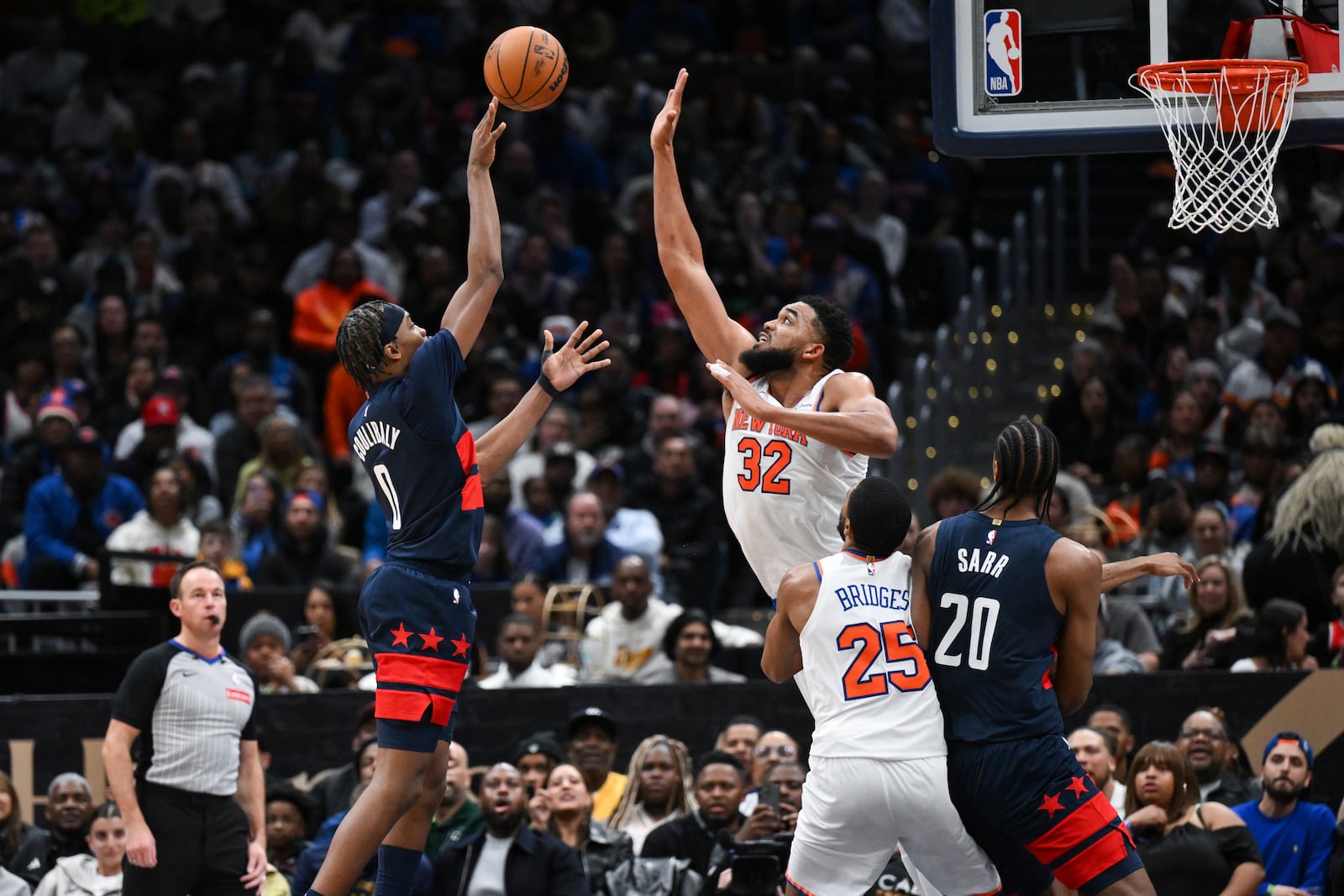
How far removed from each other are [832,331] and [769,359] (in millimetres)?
273

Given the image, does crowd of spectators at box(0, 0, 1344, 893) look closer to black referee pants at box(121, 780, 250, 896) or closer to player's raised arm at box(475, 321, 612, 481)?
black referee pants at box(121, 780, 250, 896)

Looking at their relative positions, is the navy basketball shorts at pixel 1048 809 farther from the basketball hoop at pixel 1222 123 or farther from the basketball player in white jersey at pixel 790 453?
the basketball hoop at pixel 1222 123

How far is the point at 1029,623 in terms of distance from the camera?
6762 mm

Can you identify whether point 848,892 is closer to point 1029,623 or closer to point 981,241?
point 1029,623

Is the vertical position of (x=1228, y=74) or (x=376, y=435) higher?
(x=1228, y=74)

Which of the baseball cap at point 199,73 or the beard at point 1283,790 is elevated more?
the baseball cap at point 199,73

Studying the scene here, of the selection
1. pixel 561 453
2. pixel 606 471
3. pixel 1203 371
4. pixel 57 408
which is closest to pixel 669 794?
pixel 606 471

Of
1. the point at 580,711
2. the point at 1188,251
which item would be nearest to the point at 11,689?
the point at 580,711

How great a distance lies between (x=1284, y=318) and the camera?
15.5 m

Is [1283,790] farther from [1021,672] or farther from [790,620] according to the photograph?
[790,620]

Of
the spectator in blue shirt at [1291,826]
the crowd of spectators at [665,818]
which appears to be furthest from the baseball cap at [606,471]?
the spectator in blue shirt at [1291,826]

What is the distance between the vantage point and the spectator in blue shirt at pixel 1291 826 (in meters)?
9.95

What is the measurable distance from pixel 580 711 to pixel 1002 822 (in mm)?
5077

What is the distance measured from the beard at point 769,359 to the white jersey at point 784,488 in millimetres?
106
